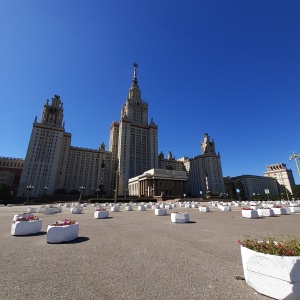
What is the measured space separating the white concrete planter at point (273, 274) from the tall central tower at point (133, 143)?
109571mm

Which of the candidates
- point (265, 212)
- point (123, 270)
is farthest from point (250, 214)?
point (123, 270)

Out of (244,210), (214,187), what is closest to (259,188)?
(214,187)

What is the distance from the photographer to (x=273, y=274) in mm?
3924

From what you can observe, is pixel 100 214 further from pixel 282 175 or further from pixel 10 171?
pixel 282 175

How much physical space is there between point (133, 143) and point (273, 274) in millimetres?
124813

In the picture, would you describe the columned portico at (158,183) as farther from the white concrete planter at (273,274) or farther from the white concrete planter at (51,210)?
the white concrete planter at (273,274)

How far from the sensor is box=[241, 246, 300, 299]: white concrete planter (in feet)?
12.0

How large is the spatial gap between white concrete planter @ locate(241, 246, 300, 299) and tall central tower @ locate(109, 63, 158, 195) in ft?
359

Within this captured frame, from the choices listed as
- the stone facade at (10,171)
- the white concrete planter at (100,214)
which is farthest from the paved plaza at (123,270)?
the stone facade at (10,171)

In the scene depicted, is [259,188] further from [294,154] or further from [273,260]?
[273,260]

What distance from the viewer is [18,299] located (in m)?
3.79

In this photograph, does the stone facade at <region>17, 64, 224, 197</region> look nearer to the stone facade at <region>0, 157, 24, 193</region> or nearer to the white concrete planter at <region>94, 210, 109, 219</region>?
the stone facade at <region>0, 157, 24, 193</region>

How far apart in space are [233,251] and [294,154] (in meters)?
27.4

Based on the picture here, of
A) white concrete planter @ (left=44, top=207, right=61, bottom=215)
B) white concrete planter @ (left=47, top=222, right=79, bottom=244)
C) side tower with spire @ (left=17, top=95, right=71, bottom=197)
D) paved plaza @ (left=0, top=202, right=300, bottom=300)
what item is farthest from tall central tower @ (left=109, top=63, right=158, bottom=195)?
paved plaza @ (left=0, top=202, right=300, bottom=300)
